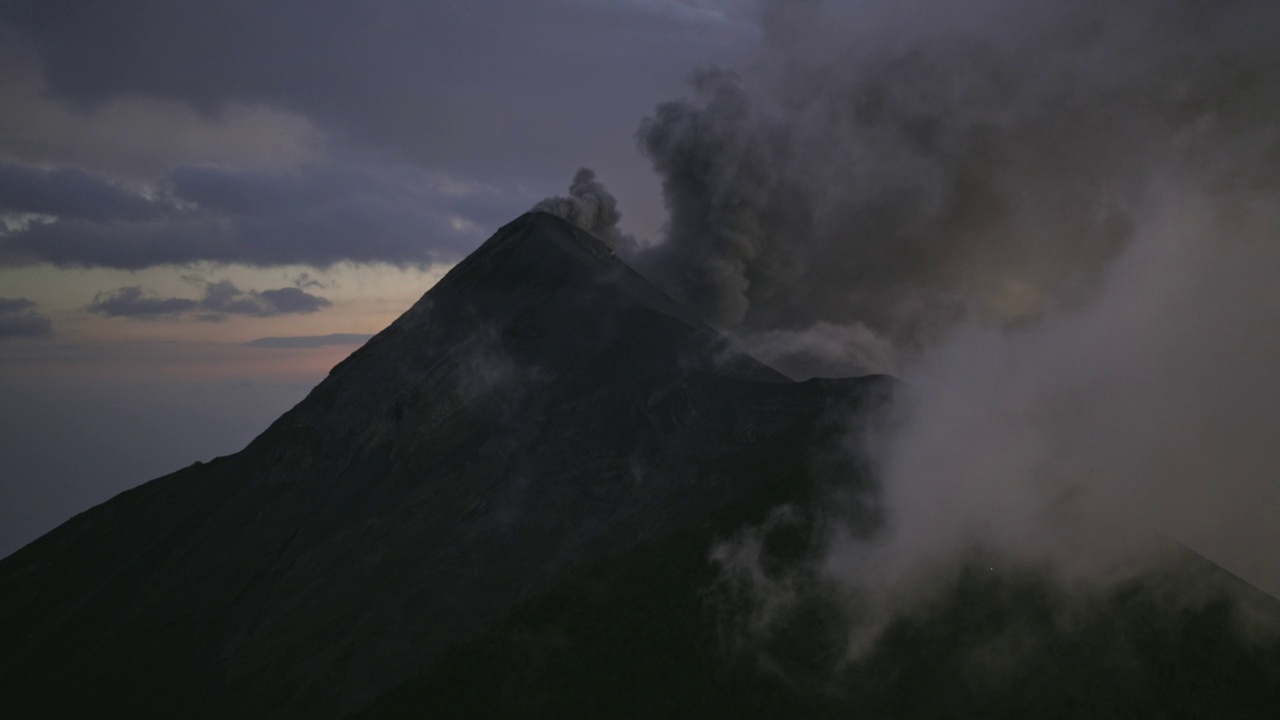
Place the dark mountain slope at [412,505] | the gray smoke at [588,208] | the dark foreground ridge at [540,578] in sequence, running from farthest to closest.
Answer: the gray smoke at [588,208] → the dark mountain slope at [412,505] → the dark foreground ridge at [540,578]

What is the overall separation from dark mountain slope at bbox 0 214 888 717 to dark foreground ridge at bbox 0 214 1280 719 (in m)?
0.21

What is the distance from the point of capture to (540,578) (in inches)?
2153

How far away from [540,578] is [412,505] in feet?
45.0

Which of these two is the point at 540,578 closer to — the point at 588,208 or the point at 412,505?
the point at 412,505

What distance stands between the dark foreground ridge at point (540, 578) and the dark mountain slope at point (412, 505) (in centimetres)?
21

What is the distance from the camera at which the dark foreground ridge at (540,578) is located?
154 feet

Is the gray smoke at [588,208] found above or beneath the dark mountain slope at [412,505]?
above

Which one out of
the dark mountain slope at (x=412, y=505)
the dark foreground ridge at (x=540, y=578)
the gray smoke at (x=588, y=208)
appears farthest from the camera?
the gray smoke at (x=588, y=208)

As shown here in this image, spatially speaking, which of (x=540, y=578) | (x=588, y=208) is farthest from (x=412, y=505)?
(x=588, y=208)

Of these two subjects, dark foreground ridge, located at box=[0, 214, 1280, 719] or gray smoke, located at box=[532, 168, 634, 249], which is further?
gray smoke, located at box=[532, 168, 634, 249]

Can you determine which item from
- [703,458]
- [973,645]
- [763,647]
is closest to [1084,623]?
[973,645]

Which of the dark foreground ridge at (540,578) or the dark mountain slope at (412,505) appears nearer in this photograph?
the dark foreground ridge at (540,578)

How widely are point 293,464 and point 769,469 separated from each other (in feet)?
122

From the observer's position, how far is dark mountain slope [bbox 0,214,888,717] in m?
54.6
